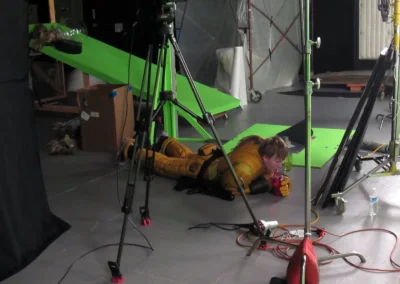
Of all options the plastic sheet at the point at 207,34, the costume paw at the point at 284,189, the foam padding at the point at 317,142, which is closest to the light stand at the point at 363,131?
the costume paw at the point at 284,189

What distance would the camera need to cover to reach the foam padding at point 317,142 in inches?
146

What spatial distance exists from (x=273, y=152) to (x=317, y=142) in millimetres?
1327

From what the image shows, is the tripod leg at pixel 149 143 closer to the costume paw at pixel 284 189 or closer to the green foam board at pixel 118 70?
the costume paw at pixel 284 189

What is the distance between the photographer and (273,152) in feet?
9.78

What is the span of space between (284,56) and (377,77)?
15.4ft

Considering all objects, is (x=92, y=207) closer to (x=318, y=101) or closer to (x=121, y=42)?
(x=318, y=101)

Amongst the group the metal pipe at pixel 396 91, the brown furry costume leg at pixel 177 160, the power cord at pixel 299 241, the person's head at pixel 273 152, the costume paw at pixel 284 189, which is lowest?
the power cord at pixel 299 241

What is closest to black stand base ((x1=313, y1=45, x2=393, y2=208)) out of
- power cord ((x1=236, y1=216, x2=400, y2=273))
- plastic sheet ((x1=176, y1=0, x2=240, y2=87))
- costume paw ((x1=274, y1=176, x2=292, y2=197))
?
costume paw ((x1=274, y1=176, x2=292, y2=197))

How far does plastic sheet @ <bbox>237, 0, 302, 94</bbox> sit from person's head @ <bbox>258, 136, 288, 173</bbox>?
3.43m

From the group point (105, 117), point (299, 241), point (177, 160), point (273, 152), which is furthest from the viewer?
point (105, 117)

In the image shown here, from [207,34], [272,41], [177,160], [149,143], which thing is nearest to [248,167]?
[177,160]

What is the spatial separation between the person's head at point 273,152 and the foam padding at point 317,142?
2.19 feet

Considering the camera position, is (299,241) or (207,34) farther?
(207,34)

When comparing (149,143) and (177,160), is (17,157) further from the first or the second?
(177,160)
